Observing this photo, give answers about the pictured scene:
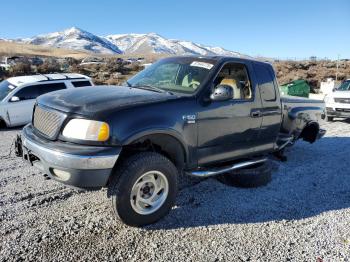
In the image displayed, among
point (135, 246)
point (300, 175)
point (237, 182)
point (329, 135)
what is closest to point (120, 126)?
point (135, 246)

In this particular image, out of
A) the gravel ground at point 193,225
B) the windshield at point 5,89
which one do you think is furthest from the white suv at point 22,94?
the gravel ground at point 193,225

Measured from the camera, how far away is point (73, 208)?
439 centimetres

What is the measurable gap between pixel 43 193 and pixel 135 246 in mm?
1886

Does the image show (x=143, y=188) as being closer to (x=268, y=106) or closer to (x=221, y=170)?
(x=221, y=170)

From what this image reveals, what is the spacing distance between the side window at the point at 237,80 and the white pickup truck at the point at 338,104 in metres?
8.37

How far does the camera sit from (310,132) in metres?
7.21

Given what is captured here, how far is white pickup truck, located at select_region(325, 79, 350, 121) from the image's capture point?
1209 cm

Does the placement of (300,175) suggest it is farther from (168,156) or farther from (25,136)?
(25,136)

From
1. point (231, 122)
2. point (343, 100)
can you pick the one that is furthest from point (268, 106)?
point (343, 100)

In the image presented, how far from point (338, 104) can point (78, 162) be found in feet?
36.4

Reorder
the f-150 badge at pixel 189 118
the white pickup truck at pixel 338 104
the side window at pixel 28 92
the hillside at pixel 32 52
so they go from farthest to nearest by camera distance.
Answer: the hillside at pixel 32 52
the white pickup truck at pixel 338 104
the side window at pixel 28 92
the f-150 badge at pixel 189 118

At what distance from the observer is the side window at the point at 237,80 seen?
16.2 feet

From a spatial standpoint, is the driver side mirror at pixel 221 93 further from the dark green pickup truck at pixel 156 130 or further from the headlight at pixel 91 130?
the headlight at pixel 91 130

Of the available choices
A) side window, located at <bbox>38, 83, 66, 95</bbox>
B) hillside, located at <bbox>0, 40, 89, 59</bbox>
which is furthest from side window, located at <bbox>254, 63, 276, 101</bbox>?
hillside, located at <bbox>0, 40, 89, 59</bbox>
